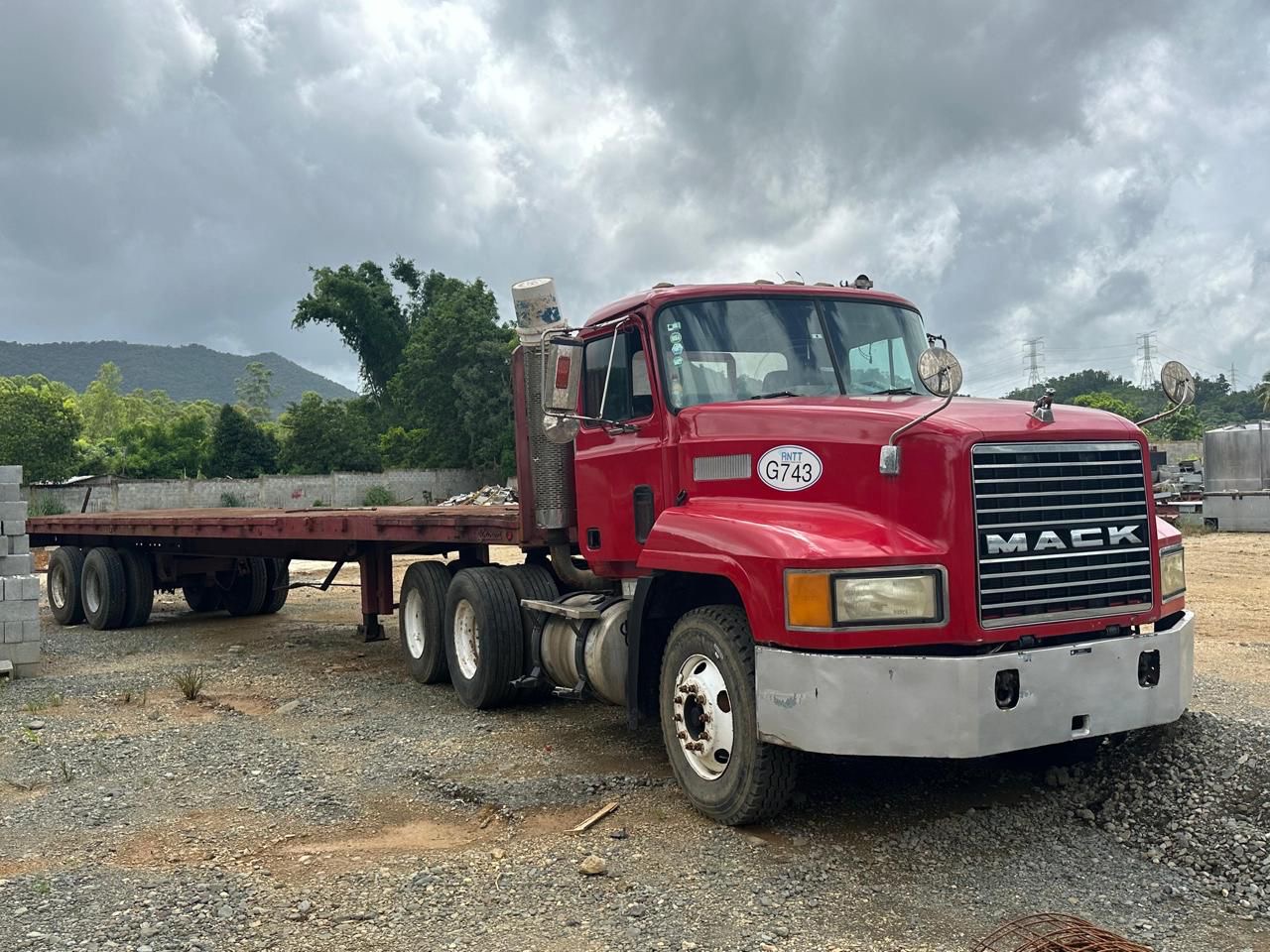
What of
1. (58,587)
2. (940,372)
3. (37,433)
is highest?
(37,433)

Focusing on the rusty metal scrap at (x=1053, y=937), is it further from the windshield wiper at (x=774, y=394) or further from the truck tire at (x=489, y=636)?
the truck tire at (x=489, y=636)

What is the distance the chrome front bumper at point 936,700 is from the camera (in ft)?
14.9

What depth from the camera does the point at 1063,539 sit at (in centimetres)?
498

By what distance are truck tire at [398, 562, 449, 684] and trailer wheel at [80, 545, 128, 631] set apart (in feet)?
21.5

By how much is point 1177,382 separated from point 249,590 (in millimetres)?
12787

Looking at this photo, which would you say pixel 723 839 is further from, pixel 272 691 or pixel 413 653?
pixel 272 691

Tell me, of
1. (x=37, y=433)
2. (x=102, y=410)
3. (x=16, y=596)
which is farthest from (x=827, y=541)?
(x=102, y=410)

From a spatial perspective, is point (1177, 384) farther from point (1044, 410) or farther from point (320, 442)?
point (320, 442)

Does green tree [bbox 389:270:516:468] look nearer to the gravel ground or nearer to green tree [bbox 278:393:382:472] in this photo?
green tree [bbox 278:393:382:472]

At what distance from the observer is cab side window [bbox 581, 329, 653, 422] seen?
249 inches

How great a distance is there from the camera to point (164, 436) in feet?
212

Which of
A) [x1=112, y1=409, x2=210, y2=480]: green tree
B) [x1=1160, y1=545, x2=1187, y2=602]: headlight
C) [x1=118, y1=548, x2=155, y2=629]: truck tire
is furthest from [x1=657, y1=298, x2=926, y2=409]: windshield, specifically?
[x1=112, y1=409, x2=210, y2=480]: green tree

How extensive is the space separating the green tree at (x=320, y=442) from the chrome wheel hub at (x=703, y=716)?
5630cm

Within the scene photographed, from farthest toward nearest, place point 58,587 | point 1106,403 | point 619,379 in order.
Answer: point 1106,403 < point 58,587 < point 619,379
